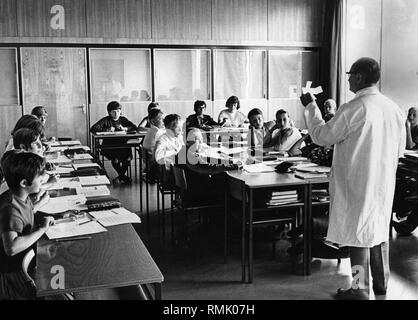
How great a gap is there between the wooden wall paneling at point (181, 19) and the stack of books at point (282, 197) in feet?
21.8

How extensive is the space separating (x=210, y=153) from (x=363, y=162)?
2.49m

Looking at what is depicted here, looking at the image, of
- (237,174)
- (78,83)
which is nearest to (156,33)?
(78,83)

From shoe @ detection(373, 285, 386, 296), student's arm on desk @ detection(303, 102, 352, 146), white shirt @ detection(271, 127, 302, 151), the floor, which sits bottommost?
the floor

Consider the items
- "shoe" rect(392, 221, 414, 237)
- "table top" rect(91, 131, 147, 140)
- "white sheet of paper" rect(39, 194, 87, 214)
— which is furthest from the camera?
"table top" rect(91, 131, 147, 140)

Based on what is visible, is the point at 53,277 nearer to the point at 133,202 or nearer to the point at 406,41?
the point at 133,202

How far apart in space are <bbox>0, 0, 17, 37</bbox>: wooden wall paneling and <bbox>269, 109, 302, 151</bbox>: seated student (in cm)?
569

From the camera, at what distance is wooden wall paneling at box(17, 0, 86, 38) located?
891cm

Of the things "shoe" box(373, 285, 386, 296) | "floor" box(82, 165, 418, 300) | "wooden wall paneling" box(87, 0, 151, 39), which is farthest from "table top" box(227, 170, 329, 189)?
"wooden wall paneling" box(87, 0, 151, 39)

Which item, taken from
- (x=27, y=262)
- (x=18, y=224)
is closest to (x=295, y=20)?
(x=18, y=224)

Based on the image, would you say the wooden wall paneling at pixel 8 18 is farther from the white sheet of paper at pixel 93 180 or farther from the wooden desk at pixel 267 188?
the wooden desk at pixel 267 188

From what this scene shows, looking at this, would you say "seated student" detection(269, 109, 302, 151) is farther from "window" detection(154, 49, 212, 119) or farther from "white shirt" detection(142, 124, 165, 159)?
"window" detection(154, 49, 212, 119)

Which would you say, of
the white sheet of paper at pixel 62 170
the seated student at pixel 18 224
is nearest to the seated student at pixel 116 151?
the white sheet of paper at pixel 62 170

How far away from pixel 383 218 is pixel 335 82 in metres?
7.58
